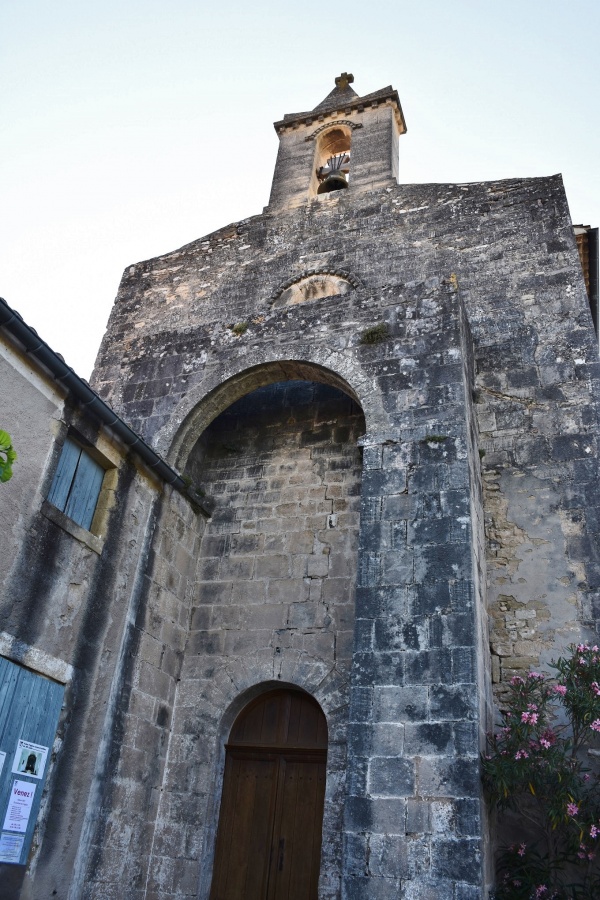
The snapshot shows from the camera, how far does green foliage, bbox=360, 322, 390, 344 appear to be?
6930 mm

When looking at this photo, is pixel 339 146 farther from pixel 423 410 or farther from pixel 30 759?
pixel 30 759

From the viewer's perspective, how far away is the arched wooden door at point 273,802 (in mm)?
5996

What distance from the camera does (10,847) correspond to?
478cm

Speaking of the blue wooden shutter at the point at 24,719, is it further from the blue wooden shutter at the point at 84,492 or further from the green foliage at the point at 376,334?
the green foliage at the point at 376,334

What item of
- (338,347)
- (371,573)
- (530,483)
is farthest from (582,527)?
(338,347)

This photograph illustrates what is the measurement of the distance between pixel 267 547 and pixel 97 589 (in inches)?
75.9

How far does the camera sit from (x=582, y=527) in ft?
21.1

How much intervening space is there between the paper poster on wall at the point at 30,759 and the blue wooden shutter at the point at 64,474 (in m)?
1.72

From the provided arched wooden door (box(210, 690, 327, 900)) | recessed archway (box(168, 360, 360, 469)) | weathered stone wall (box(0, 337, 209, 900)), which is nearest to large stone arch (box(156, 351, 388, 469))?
recessed archway (box(168, 360, 360, 469))

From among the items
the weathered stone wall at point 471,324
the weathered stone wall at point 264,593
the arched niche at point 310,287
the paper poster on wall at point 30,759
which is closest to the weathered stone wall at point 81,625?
the paper poster on wall at point 30,759

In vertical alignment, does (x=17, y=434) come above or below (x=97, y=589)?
above

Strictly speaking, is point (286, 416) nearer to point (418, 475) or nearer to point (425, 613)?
point (418, 475)

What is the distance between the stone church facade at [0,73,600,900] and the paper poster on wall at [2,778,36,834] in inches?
10.9

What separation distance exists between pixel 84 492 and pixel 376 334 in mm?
3054
